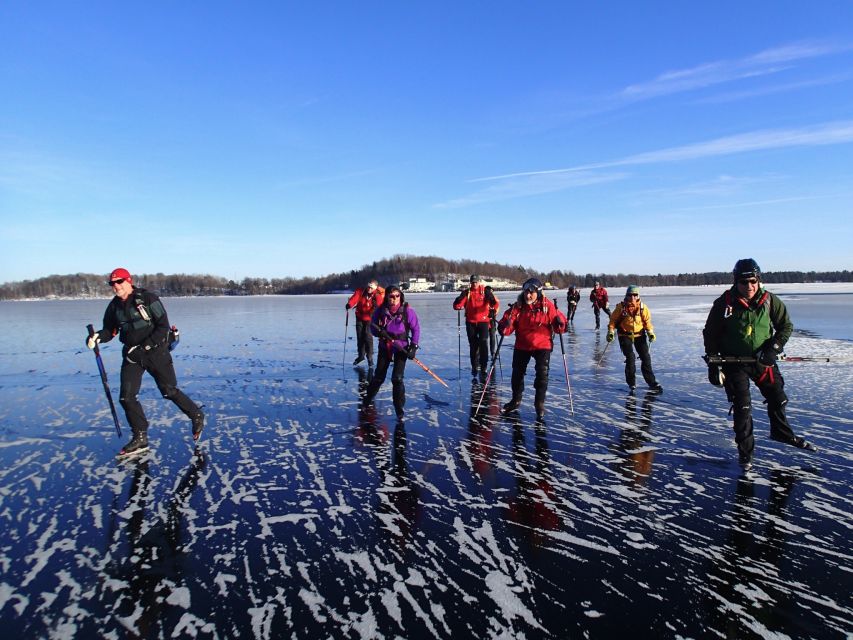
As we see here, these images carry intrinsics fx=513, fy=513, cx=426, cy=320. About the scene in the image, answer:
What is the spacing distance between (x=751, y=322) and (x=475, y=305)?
584 cm

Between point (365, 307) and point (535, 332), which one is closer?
point (535, 332)

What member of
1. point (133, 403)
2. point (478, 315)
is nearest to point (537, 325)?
point (478, 315)

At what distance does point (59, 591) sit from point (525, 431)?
4637mm

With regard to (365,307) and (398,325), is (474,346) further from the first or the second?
(398,325)

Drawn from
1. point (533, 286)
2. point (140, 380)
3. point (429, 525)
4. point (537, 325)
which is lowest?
point (429, 525)

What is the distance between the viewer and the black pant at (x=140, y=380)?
5.59 meters

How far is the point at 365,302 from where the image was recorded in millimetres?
11625

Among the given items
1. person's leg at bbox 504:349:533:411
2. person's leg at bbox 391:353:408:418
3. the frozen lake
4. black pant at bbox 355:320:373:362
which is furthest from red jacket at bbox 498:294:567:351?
black pant at bbox 355:320:373:362

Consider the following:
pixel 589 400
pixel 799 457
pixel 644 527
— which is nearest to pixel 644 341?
pixel 589 400

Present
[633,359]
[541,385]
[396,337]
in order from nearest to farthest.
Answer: [541,385] → [396,337] → [633,359]

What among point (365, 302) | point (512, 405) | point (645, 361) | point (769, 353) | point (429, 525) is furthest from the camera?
point (365, 302)

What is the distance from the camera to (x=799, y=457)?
497 centimetres

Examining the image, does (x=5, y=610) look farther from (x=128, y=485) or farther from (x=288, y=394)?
(x=288, y=394)

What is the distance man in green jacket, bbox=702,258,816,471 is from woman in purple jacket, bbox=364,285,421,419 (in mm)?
3736
